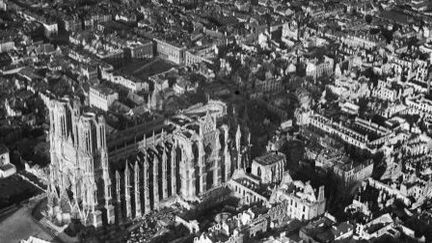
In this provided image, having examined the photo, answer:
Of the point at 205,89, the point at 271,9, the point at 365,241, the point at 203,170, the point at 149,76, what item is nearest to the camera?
the point at 365,241

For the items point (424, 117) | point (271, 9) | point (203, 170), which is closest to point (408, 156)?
point (424, 117)

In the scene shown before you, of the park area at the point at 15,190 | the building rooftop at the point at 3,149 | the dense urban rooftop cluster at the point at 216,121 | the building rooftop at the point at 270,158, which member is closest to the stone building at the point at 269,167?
the building rooftop at the point at 270,158

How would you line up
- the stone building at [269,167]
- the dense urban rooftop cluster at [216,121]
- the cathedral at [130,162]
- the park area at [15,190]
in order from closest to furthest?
the cathedral at [130,162], the dense urban rooftop cluster at [216,121], the park area at [15,190], the stone building at [269,167]

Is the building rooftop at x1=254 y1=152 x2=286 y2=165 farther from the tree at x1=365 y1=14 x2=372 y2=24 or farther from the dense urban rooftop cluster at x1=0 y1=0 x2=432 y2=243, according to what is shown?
the tree at x1=365 y1=14 x2=372 y2=24

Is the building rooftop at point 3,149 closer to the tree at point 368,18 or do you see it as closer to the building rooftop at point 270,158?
the building rooftop at point 270,158

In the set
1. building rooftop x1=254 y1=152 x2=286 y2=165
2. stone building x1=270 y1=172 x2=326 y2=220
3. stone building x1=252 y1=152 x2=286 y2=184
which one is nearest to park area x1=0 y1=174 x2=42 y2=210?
stone building x1=252 y1=152 x2=286 y2=184

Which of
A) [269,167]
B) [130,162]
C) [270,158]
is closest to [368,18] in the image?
[270,158]

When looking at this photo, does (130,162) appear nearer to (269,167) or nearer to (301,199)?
(269,167)

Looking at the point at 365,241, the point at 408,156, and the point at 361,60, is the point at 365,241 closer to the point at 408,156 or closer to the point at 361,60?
the point at 408,156

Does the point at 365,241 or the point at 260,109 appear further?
the point at 260,109
